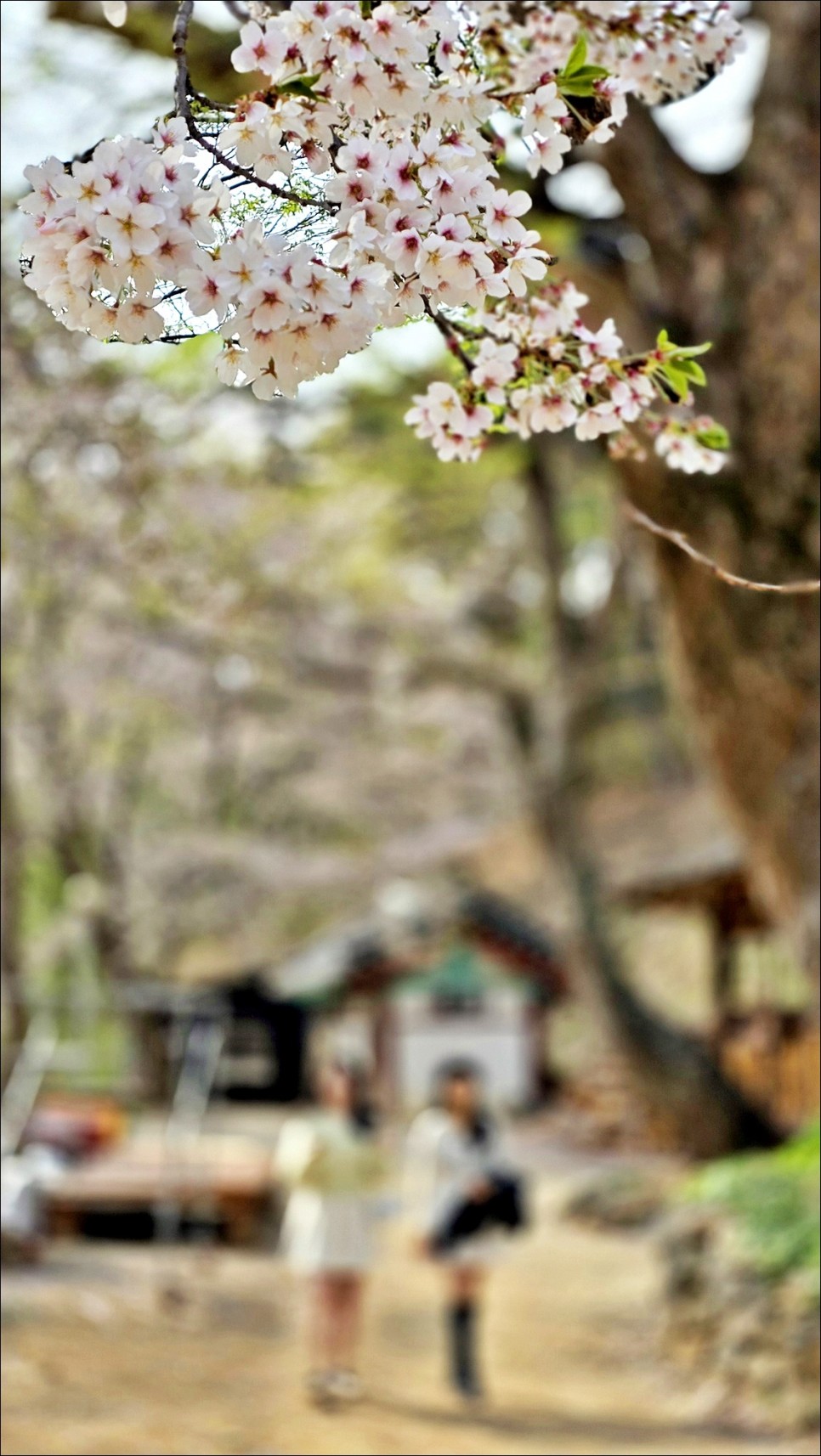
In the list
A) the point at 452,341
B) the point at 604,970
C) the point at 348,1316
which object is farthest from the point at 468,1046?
the point at 452,341

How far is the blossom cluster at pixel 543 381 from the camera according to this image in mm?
2299

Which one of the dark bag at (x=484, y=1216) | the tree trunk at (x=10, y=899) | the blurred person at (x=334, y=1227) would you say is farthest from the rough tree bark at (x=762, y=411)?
the tree trunk at (x=10, y=899)

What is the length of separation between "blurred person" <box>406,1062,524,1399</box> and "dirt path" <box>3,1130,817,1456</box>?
0.29 metres

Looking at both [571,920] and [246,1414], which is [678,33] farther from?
[571,920]

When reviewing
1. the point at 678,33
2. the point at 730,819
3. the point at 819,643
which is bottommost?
the point at 730,819

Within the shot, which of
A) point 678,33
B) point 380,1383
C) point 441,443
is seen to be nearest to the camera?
point 441,443

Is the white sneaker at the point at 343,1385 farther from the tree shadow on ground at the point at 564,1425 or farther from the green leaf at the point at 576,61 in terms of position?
the green leaf at the point at 576,61

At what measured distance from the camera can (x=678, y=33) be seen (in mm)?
2674

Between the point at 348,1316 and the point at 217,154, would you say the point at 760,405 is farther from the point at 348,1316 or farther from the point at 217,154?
the point at 348,1316

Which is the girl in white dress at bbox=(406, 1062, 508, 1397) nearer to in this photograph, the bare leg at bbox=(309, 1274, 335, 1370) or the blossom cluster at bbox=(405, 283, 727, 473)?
the bare leg at bbox=(309, 1274, 335, 1370)

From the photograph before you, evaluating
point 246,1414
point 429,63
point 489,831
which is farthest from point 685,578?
point 489,831

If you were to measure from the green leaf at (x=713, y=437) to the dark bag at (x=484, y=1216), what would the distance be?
4458mm

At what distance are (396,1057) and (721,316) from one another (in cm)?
1614

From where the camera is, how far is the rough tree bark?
15.7 feet
